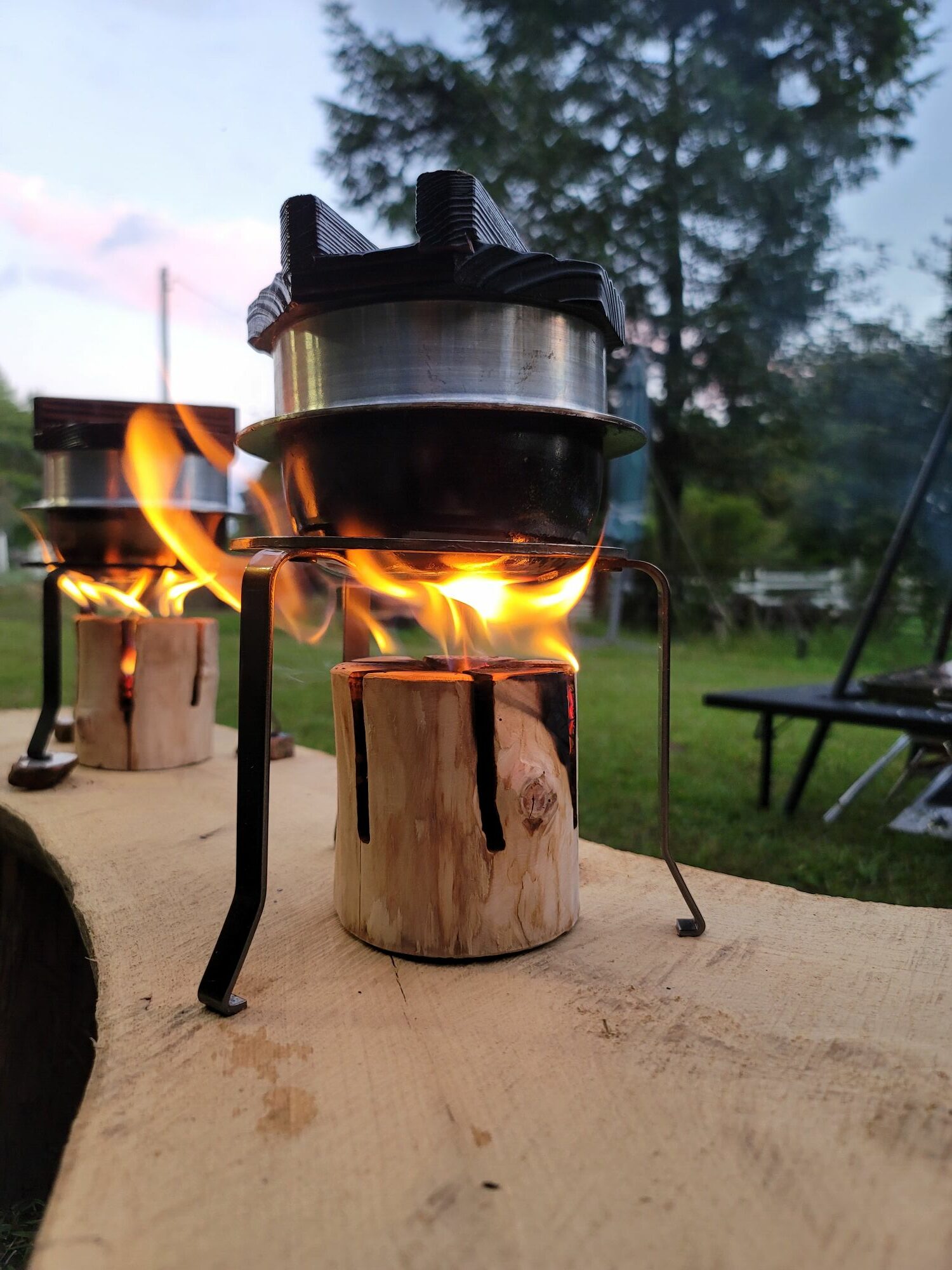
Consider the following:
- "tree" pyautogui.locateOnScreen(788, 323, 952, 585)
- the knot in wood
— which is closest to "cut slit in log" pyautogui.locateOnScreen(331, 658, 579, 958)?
the knot in wood

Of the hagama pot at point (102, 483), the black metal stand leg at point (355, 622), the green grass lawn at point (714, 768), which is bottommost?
the green grass lawn at point (714, 768)

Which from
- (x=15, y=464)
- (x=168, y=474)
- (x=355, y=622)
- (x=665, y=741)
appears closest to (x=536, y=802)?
(x=665, y=741)

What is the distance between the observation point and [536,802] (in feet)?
4.82

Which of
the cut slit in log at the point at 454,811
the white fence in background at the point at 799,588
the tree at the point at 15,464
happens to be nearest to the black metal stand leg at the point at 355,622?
the cut slit in log at the point at 454,811

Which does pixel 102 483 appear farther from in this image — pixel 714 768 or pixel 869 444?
pixel 869 444

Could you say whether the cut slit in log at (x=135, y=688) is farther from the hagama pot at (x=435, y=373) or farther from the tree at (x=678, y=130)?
the tree at (x=678, y=130)

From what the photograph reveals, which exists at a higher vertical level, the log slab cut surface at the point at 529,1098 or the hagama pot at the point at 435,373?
the hagama pot at the point at 435,373

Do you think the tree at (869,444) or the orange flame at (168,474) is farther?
the tree at (869,444)

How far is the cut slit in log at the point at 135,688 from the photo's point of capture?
2758 millimetres

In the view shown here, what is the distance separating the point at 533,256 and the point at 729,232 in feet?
44.6

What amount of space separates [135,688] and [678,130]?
13054mm

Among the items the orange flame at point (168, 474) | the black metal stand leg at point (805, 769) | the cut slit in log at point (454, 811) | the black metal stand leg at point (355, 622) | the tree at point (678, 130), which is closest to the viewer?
the cut slit in log at point (454, 811)

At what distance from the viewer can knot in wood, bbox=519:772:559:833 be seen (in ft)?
4.78

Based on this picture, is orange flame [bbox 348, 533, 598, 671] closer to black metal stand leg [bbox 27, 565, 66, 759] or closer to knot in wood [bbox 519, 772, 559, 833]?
knot in wood [bbox 519, 772, 559, 833]
